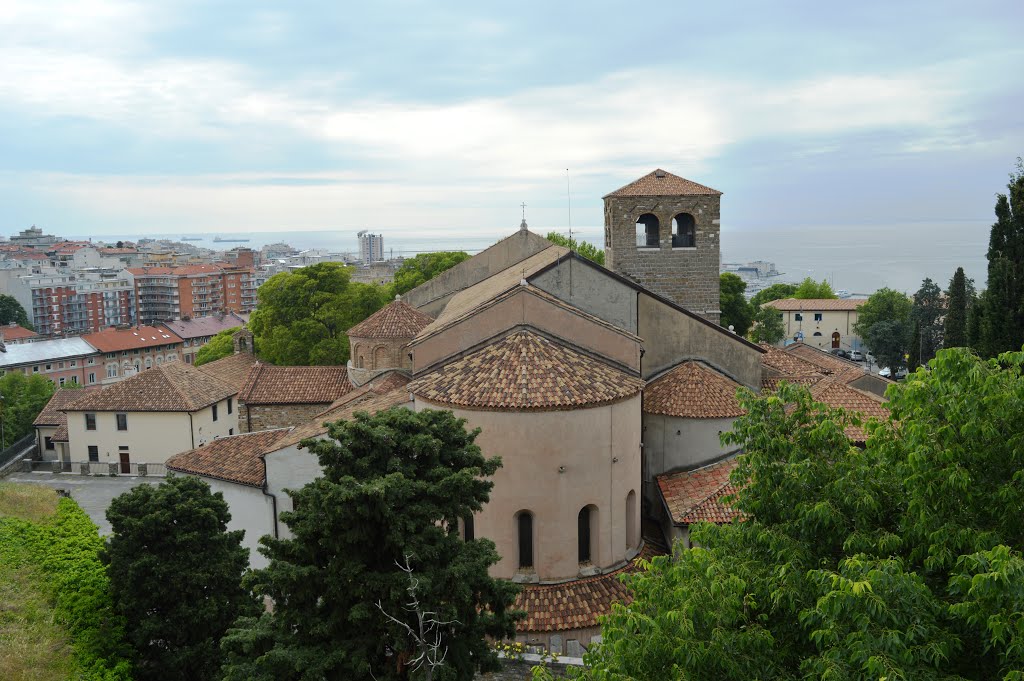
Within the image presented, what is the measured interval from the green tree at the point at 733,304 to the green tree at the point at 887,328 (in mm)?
15209

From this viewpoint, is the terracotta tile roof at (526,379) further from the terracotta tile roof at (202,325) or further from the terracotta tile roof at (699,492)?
the terracotta tile roof at (202,325)

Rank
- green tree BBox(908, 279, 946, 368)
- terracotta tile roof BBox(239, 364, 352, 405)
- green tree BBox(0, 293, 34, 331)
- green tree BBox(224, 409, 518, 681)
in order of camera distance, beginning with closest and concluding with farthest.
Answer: green tree BBox(224, 409, 518, 681) < terracotta tile roof BBox(239, 364, 352, 405) < green tree BBox(908, 279, 946, 368) < green tree BBox(0, 293, 34, 331)

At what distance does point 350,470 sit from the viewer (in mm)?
11961

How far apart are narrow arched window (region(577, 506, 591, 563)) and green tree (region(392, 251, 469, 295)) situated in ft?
143

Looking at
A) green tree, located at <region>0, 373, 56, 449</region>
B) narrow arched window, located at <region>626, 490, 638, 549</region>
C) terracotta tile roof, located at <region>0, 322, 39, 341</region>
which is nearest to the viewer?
narrow arched window, located at <region>626, 490, 638, 549</region>

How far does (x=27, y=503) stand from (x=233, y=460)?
5.89m

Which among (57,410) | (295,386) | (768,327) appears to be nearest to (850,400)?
(295,386)

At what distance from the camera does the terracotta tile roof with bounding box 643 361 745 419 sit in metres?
21.9

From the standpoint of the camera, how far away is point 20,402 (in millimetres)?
55688

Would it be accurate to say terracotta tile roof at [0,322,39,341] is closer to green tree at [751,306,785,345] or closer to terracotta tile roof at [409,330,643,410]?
green tree at [751,306,785,345]

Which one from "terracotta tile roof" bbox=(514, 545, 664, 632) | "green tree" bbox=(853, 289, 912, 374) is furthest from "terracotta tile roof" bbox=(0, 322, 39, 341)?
"green tree" bbox=(853, 289, 912, 374)

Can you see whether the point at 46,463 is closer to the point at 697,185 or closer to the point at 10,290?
the point at 697,185

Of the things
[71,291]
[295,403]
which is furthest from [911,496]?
[71,291]

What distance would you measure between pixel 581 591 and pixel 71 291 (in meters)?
128
